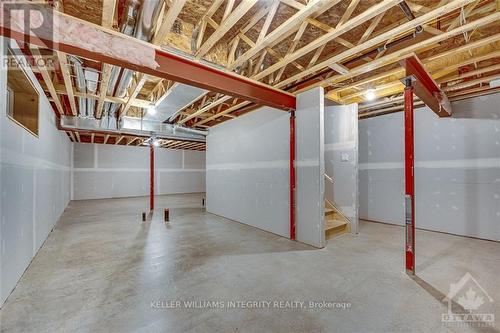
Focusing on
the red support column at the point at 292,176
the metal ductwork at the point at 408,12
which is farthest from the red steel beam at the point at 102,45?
the metal ductwork at the point at 408,12

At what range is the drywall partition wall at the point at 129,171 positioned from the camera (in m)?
8.98

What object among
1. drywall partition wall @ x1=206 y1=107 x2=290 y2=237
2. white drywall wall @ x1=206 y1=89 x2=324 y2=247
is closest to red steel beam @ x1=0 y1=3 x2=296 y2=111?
white drywall wall @ x1=206 y1=89 x2=324 y2=247

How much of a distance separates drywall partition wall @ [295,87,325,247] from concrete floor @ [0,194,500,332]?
328 mm

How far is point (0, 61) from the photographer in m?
1.88

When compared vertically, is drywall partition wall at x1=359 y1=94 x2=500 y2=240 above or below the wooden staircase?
above

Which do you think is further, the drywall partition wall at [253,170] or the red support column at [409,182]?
the drywall partition wall at [253,170]

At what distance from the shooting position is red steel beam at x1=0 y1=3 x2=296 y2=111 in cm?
160

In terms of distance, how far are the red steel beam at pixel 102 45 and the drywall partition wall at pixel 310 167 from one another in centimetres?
133

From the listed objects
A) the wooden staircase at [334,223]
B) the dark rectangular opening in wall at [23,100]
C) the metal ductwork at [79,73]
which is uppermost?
the metal ductwork at [79,73]

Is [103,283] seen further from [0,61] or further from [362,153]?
[362,153]

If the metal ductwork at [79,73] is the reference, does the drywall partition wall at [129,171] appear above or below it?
below

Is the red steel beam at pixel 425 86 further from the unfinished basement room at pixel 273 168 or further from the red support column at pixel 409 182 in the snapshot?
the red support column at pixel 409 182

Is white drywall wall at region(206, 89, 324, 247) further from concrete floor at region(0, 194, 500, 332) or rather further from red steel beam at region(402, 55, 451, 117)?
red steel beam at region(402, 55, 451, 117)

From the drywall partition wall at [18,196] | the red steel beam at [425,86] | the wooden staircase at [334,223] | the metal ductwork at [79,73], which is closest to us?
the drywall partition wall at [18,196]
